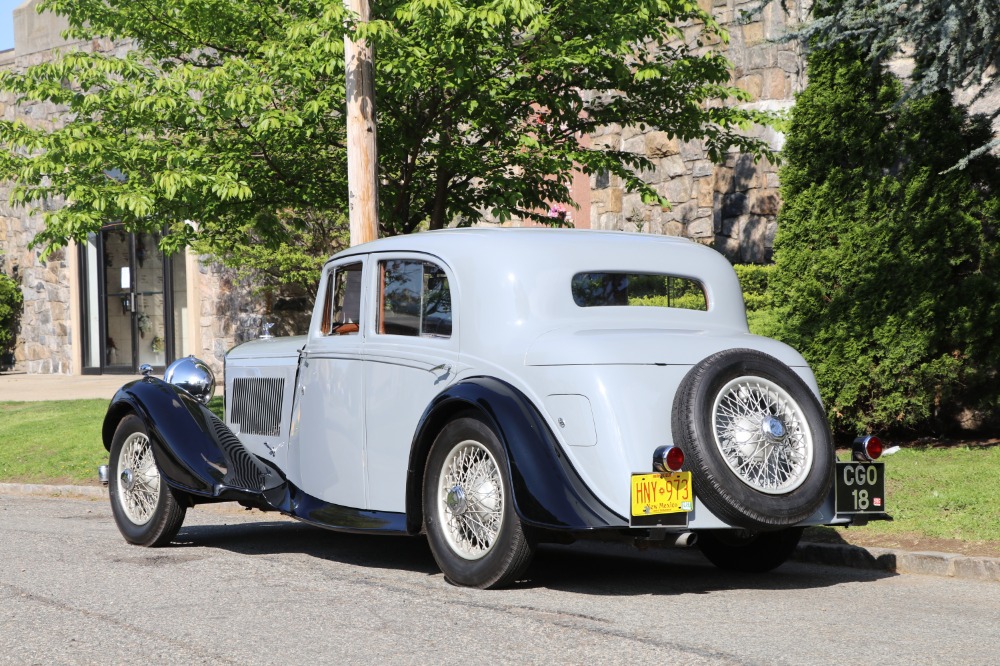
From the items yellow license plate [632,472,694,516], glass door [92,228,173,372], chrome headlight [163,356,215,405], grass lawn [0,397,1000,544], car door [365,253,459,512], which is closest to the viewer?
yellow license plate [632,472,694,516]

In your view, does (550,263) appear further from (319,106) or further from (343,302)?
(319,106)

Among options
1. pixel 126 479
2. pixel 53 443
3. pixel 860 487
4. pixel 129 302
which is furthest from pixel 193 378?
pixel 129 302

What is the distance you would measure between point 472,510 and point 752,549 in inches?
71.8

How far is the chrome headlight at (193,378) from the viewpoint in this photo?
9.13 m

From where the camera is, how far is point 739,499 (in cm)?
602

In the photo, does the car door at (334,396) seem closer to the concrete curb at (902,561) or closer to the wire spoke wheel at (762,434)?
the wire spoke wheel at (762,434)

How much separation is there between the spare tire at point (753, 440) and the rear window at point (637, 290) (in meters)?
0.98

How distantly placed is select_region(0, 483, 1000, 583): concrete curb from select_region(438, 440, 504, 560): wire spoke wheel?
95.7 inches

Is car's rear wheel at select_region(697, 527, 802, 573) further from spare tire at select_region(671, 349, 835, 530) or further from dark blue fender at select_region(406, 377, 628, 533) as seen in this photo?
dark blue fender at select_region(406, 377, 628, 533)

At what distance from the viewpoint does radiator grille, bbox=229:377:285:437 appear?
8492 millimetres

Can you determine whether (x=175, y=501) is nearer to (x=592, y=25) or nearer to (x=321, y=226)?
(x=592, y=25)

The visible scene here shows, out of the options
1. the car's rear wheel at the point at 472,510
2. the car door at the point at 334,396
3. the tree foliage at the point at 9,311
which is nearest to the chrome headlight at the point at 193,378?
the car door at the point at 334,396

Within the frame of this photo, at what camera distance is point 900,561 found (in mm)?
7391

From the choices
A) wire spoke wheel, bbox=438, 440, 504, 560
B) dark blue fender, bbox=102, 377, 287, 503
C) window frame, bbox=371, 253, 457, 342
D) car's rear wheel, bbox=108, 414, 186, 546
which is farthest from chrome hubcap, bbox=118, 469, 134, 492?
wire spoke wheel, bbox=438, 440, 504, 560
